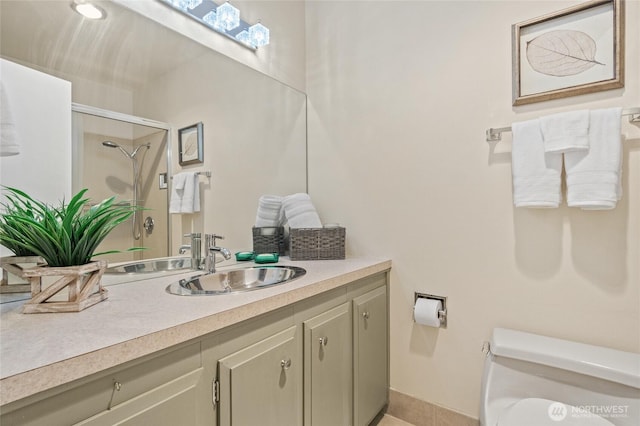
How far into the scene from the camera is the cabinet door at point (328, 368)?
1.19 metres

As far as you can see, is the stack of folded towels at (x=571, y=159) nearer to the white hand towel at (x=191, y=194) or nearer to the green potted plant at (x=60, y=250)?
the white hand towel at (x=191, y=194)

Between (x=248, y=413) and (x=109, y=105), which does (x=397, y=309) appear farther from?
(x=109, y=105)

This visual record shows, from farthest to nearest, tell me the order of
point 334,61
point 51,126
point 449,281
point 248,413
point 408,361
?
1. point 334,61
2. point 408,361
3. point 449,281
4. point 51,126
5. point 248,413

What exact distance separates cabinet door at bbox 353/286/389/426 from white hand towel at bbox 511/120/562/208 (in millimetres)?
Answer: 785

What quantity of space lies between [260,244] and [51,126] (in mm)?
1008

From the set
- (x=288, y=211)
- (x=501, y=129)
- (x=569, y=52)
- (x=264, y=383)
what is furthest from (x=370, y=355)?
(x=569, y=52)

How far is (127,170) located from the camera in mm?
1225

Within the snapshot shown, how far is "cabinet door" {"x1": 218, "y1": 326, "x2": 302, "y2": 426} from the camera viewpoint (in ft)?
2.92

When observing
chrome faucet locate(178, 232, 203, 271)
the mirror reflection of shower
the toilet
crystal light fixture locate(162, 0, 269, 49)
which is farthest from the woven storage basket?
the toilet

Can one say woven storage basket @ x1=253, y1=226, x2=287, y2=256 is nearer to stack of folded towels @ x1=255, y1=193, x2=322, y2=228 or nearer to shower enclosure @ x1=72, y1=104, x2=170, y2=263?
stack of folded towels @ x1=255, y1=193, x2=322, y2=228

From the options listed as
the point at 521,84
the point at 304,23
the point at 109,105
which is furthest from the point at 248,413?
the point at 304,23

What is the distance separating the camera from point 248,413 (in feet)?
3.09

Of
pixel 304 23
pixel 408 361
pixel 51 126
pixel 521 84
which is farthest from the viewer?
pixel 304 23

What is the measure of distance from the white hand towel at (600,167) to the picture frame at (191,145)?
152 cm
